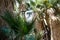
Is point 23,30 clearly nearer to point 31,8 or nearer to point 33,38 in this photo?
point 33,38

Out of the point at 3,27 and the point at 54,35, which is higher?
the point at 3,27

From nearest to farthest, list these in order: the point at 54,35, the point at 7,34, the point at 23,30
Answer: the point at 23,30, the point at 7,34, the point at 54,35

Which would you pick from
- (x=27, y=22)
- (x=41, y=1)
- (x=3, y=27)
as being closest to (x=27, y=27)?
(x=27, y=22)

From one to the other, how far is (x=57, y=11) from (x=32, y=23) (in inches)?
55.7

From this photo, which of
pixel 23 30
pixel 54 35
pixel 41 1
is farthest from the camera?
pixel 41 1

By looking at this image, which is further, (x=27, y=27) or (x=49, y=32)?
(x=49, y=32)

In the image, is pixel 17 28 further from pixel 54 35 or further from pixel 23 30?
pixel 54 35

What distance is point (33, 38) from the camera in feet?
8.43

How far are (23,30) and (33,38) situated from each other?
0.29 metres

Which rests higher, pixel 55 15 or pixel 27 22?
pixel 27 22

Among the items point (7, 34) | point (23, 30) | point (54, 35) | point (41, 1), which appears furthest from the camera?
point (41, 1)

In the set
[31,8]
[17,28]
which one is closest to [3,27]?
[17,28]

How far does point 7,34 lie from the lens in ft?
8.33

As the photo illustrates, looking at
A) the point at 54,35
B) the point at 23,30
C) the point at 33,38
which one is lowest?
the point at 54,35
